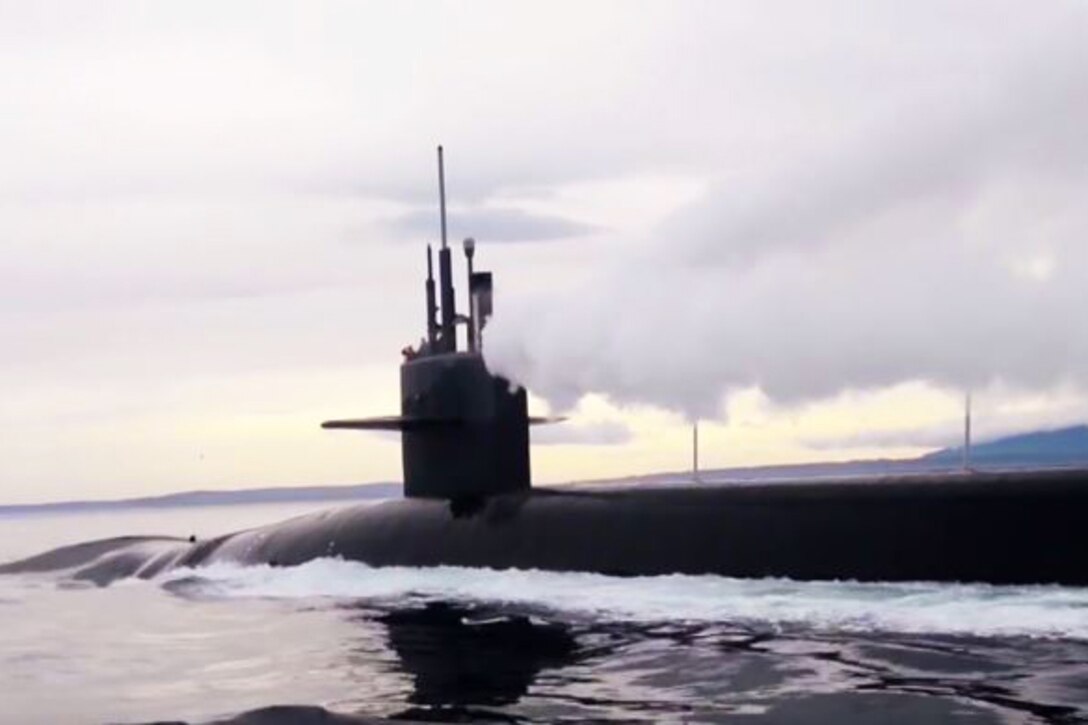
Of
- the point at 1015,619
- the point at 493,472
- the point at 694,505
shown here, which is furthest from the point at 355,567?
the point at 1015,619

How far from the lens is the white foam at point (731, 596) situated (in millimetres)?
13891

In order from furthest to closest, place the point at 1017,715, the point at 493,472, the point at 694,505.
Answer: the point at 493,472 < the point at 694,505 < the point at 1017,715

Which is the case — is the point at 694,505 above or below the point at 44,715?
above

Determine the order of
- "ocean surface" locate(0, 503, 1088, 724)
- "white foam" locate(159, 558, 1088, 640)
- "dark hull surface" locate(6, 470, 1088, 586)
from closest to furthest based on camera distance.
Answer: "ocean surface" locate(0, 503, 1088, 724), "white foam" locate(159, 558, 1088, 640), "dark hull surface" locate(6, 470, 1088, 586)

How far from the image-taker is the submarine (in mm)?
15766

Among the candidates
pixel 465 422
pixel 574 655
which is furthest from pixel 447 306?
pixel 574 655

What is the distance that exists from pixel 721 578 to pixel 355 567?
6.46 metres

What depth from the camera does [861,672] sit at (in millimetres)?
11773

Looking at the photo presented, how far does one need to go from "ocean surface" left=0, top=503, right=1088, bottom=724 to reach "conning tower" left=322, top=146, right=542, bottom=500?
84.4 inches

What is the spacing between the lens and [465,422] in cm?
2217

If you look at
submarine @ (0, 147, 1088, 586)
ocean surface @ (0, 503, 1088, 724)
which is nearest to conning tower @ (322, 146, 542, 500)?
submarine @ (0, 147, 1088, 586)

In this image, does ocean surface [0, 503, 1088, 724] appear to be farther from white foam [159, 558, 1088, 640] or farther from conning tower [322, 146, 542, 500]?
conning tower [322, 146, 542, 500]

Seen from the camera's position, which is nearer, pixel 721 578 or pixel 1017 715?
pixel 1017 715

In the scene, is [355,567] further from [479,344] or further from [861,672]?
[861,672]
